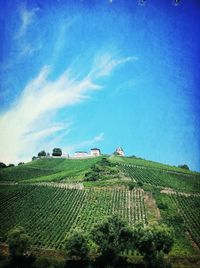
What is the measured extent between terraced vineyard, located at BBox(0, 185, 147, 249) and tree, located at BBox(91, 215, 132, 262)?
110 inches

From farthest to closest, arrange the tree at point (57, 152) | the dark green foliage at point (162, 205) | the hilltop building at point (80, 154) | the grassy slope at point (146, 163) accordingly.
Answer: the hilltop building at point (80, 154) < the tree at point (57, 152) < the grassy slope at point (146, 163) < the dark green foliage at point (162, 205)

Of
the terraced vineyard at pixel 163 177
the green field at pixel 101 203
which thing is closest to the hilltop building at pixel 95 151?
the terraced vineyard at pixel 163 177

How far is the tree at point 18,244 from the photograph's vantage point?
18875 mm

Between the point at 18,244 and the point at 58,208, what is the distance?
25.3ft

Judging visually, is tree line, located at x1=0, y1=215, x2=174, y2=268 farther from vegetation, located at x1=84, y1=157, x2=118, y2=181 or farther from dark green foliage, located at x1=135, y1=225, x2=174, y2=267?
vegetation, located at x1=84, y1=157, x2=118, y2=181

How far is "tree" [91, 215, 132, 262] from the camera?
61.9ft

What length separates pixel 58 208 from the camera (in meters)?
26.6

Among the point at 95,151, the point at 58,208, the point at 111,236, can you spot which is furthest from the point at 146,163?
the point at 111,236

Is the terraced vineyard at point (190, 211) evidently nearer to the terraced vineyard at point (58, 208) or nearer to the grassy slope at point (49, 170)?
the terraced vineyard at point (58, 208)

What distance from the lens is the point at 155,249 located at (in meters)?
18.6

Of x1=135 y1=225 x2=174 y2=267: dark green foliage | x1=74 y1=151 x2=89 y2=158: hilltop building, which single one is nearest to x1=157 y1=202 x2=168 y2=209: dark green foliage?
x1=135 y1=225 x2=174 y2=267: dark green foliage

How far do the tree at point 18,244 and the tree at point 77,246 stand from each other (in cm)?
200

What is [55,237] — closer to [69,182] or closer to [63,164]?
[69,182]

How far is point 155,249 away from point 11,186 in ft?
54.3
